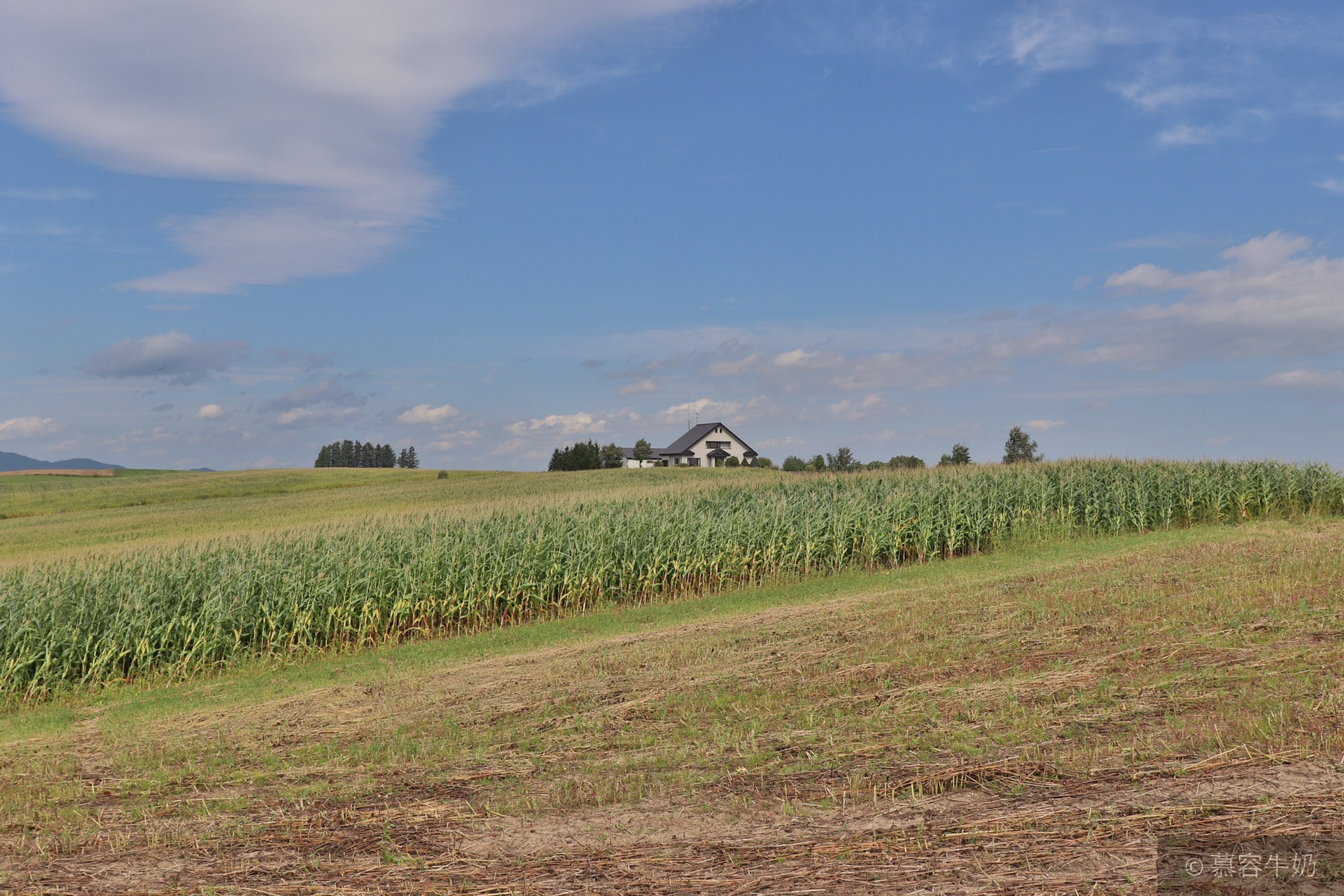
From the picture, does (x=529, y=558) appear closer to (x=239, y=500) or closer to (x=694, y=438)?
(x=239, y=500)

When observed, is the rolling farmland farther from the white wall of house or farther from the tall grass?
the white wall of house

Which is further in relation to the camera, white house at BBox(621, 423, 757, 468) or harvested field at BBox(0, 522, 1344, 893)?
white house at BBox(621, 423, 757, 468)

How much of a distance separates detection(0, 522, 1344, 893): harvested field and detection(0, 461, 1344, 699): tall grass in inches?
52.6

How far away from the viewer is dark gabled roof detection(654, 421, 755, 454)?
9088 centimetres

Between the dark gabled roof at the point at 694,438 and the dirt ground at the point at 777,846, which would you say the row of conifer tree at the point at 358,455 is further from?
the dirt ground at the point at 777,846

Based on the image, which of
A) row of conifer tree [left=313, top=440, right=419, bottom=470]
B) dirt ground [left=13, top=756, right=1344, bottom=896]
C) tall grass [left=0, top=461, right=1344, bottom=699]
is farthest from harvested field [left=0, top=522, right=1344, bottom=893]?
row of conifer tree [left=313, top=440, right=419, bottom=470]

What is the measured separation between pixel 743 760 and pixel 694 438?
280 ft

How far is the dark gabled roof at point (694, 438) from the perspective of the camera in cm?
9088

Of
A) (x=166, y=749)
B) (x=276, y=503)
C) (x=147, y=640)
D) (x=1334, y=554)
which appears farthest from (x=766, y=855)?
(x=276, y=503)

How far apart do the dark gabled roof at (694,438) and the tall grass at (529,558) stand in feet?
202

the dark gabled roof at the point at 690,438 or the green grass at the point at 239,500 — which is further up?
the dark gabled roof at the point at 690,438

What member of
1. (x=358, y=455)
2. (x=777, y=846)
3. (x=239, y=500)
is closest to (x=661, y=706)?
(x=777, y=846)

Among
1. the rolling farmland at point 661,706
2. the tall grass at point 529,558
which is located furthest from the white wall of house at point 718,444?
the rolling farmland at point 661,706

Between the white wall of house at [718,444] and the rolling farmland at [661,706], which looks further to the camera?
the white wall of house at [718,444]
